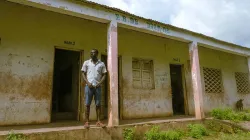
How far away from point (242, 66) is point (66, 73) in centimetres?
937

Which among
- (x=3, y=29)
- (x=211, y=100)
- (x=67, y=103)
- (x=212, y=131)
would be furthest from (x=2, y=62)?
(x=211, y=100)

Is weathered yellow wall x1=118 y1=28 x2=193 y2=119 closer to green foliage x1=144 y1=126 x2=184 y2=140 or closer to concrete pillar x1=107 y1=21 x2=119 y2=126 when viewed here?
green foliage x1=144 y1=126 x2=184 y2=140

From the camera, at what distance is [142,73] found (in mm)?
7598

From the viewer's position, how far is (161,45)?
8.27 metres

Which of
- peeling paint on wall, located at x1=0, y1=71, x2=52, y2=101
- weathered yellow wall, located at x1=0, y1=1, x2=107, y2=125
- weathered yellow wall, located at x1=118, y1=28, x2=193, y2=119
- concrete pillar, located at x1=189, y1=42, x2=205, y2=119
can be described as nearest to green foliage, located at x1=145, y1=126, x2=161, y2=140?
weathered yellow wall, located at x1=118, y1=28, x2=193, y2=119

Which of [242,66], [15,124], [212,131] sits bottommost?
[212,131]

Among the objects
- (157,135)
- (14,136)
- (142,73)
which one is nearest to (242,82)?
(142,73)

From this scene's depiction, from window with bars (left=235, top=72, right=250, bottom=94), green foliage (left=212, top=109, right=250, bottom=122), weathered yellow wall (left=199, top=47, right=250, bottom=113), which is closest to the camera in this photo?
green foliage (left=212, top=109, right=250, bottom=122)

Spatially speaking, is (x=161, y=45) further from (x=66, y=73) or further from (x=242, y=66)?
(x=242, y=66)

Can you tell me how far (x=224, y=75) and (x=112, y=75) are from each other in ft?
24.0

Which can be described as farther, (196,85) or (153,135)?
(196,85)

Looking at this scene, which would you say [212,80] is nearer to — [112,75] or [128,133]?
[128,133]

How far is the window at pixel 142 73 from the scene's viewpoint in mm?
7406

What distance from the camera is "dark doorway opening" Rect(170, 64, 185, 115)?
8922mm
